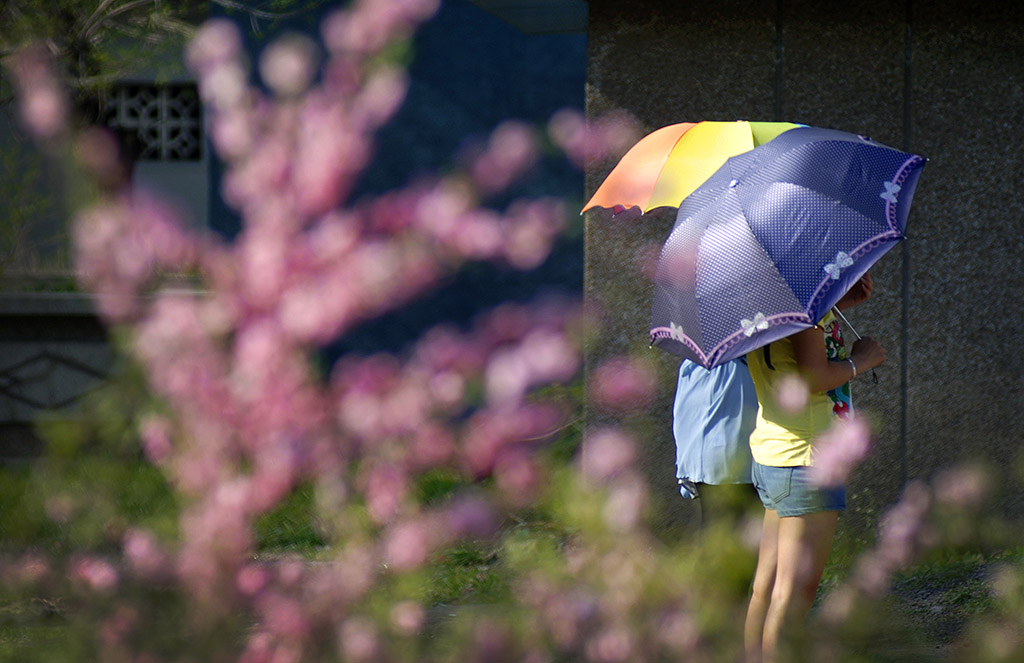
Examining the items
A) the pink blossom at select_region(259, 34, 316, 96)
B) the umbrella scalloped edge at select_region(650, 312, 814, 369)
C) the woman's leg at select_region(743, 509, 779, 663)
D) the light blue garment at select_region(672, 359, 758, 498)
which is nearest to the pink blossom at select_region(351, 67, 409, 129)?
the pink blossom at select_region(259, 34, 316, 96)

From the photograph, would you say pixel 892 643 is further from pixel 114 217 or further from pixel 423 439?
pixel 114 217

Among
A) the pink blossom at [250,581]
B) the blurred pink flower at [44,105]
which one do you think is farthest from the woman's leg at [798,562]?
the blurred pink flower at [44,105]

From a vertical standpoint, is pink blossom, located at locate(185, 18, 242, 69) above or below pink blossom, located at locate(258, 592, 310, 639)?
above

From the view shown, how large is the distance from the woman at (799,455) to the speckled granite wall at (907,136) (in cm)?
250

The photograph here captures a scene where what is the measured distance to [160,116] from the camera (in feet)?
39.4

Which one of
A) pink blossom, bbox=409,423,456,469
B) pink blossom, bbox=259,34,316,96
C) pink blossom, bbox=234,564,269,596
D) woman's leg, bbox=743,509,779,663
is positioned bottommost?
woman's leg, bbox=743,509,779,663

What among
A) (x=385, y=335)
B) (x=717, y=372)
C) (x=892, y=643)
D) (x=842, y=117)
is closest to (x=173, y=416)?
(x=717, y=372)

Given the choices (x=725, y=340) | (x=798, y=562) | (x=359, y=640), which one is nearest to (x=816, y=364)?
(x=725, y=340)

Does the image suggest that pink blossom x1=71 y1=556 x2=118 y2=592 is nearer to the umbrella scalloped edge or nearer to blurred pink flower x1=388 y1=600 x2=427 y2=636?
blurred pink flower x1=388 y1=600 x2=427 y2=636

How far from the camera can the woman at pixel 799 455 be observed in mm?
3287

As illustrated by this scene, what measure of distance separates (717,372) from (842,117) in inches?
103

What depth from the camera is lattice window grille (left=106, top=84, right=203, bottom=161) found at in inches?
467

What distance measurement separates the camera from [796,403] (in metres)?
2.38

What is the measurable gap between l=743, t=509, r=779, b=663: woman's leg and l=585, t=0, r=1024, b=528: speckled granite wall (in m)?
2.41
